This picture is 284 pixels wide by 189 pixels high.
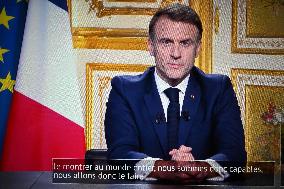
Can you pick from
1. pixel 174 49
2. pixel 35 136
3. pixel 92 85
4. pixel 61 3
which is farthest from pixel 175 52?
pixel 35 136

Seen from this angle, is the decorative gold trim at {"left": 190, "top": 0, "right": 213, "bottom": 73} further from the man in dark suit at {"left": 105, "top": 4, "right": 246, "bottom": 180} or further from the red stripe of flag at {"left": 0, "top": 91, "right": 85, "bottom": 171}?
the red stripe of flag at {"left": 0, "top": 91, "right": 85, "bottom": 171}

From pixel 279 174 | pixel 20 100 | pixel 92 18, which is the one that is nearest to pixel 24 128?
pixel 20 100

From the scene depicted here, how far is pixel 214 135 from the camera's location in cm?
204

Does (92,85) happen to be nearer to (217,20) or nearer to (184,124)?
(184,124)

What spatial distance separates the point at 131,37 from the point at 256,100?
2.46 ft

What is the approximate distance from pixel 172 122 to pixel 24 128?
821 mm

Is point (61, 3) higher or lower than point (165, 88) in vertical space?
higher

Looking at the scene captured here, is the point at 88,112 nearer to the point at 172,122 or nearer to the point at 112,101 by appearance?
the point at 112,101

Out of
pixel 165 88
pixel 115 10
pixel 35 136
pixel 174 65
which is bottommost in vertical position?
pixel 35 136

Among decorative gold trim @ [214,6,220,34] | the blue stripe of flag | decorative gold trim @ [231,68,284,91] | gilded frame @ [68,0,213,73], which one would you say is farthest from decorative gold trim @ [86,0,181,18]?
decorative gold trim @ [231,68,284,91]

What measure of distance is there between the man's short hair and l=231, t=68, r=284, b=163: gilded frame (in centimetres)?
35

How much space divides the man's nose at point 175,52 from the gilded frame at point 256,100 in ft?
1.14

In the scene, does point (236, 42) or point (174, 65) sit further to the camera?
point (236, 42)

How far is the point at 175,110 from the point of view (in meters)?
2.05
